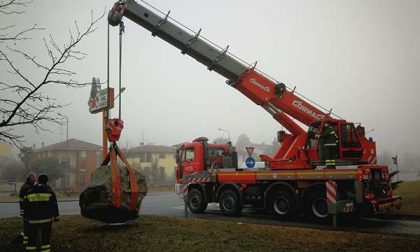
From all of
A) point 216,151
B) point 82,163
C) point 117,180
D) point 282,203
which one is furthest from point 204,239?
point 82,163

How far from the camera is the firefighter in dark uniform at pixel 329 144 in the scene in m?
12.1

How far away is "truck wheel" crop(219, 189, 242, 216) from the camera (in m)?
13.8

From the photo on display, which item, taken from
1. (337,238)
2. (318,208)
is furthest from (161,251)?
(318,208)

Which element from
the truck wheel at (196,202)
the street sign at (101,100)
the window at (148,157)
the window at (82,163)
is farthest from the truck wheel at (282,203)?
the window at (148,157)

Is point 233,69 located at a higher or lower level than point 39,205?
higher

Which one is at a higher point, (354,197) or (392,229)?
(354,197)

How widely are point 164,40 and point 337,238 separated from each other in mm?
9299

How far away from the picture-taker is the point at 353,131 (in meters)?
12.5

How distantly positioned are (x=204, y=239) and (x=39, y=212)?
337cm

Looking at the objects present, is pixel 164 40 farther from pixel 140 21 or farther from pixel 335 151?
pixel 335 151

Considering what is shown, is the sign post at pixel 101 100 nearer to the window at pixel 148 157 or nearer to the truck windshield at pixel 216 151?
the truck windshield at pixel 216 151

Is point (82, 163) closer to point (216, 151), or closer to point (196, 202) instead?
point (216, 151)

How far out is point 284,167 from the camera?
42.9 feet

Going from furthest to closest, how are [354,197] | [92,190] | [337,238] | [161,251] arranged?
[354,197] → [92,190] → [337,238] → [161,251]
